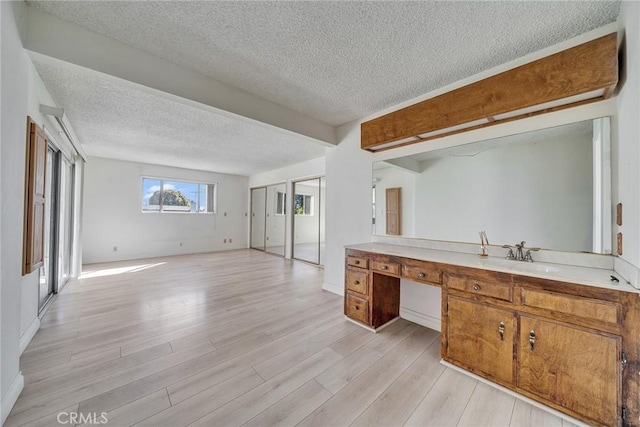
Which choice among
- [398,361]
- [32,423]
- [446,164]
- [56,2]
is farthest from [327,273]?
[56,2]

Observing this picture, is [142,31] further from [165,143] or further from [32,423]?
[165,143]

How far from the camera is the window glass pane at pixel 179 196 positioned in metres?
6.38

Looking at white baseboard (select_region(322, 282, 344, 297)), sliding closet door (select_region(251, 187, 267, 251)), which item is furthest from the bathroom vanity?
sliding closet door (select_region(251, 187, 267, 251))

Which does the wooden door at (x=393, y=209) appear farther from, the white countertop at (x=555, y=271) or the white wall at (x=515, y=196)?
the white countertop at (x=555, y=271)

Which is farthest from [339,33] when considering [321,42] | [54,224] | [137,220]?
[137,220]

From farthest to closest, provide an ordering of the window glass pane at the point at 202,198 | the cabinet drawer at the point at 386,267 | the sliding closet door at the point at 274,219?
the sliding closet door at the point at 274,219 < the window glass pane at the point at 202,198 < the cabinet drawer at the point at 386,267

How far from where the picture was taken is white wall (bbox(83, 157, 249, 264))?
5348mm

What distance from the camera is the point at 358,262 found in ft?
8.23

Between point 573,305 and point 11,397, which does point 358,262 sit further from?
point 11,397

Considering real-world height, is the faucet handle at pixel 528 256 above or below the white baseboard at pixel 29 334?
above

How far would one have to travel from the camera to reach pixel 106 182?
548 centimetres

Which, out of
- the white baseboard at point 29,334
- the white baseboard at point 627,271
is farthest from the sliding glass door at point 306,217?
the white baseboard at point 627,271

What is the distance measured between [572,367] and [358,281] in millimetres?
1550

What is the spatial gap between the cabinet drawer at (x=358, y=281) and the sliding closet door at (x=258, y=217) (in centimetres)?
534
